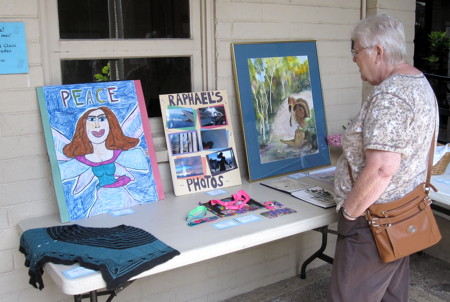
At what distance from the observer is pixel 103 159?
8.86ft

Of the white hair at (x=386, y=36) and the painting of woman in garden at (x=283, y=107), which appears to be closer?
the white hair at (x=386, y=36)

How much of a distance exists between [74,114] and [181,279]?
4.37 ft

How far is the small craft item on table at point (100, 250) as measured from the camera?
1979mm

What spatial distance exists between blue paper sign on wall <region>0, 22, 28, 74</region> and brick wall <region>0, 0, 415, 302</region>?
4 cm

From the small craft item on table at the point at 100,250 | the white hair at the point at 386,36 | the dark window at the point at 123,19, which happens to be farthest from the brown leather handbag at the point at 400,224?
the dark window at the point at 123,19

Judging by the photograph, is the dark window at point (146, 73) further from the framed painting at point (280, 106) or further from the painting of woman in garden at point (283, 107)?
the painting of woman in garden at point (283, 107)

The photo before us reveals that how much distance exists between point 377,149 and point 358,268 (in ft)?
2.07

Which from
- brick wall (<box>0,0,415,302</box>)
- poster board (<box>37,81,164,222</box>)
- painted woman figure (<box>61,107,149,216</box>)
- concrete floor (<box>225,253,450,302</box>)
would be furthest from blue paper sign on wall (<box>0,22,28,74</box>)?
concrete floor (<box>225,253,450,302</box>)

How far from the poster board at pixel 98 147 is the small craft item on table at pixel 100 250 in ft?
0.79

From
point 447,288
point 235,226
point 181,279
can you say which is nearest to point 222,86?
point 235,226

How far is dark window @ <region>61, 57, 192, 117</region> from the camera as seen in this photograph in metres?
2.79

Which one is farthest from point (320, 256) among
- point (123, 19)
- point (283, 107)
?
point (123, 19)

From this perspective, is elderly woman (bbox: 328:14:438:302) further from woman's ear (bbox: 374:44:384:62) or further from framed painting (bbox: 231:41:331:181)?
framed painting (bbox: 231:41:331:181)

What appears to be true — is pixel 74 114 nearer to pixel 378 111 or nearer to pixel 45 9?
pixel 45 9
